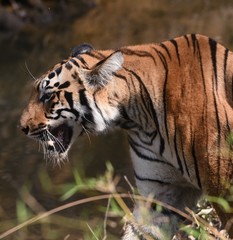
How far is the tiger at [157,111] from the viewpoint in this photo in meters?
3.94

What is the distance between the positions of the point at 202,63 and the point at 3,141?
4747 millimetres

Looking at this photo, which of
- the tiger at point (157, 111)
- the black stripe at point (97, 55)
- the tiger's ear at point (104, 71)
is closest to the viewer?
the tiger at point (157, 111)

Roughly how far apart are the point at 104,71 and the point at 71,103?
0.24 metres

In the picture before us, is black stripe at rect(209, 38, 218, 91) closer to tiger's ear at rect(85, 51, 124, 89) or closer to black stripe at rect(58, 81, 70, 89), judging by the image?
tiger's ear at rect(85, 51, 124, 89)

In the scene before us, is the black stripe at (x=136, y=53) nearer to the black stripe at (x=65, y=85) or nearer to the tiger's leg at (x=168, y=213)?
the black stripe at (x=65, y=85)

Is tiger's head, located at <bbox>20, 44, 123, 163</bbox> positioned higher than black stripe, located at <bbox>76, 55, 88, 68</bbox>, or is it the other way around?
black stripe, located at <bbox>76, 55, 88, 68</bbox>

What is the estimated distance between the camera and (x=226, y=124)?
3.91m

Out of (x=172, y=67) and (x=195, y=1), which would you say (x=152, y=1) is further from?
(x=172, y=67)

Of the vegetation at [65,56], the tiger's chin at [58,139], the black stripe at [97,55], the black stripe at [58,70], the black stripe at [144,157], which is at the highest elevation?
the black stripe at [58,70]

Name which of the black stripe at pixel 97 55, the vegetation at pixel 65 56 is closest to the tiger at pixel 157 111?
the black stripe at pixel 97 55

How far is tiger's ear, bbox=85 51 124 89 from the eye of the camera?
4.07 meters

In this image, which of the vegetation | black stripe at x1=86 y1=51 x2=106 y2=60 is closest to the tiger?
black stripe at x1=86 y1=51 x2=106 y2=60

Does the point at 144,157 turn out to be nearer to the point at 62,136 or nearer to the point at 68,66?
the point at 62,136

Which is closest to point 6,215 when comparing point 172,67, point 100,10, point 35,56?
point 172,67
